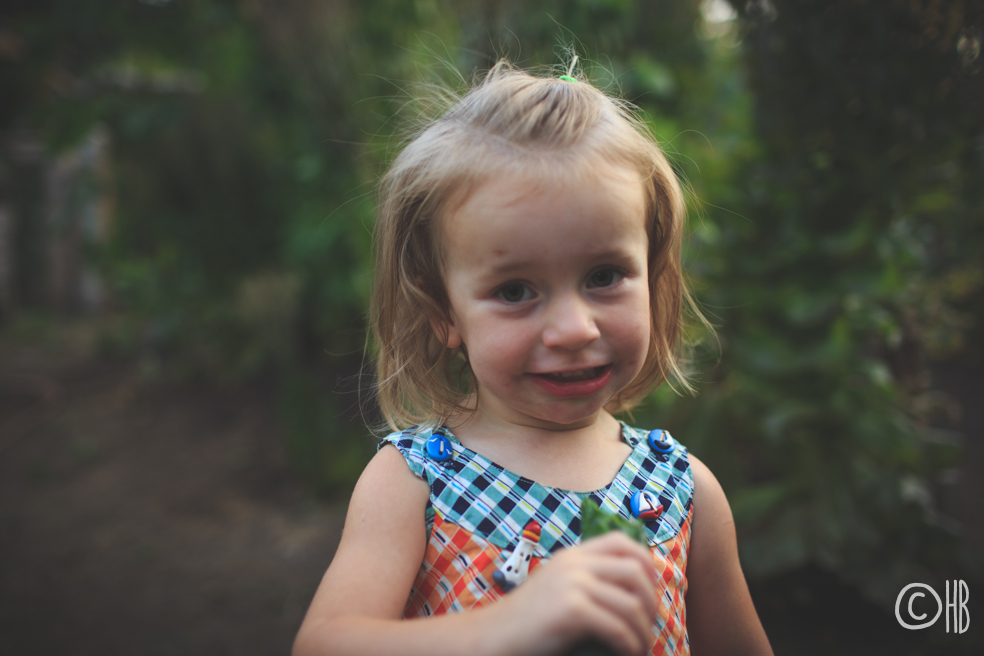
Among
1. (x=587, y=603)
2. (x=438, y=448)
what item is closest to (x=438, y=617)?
(x=587, y=603)

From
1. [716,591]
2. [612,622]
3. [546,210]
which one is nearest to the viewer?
[612,622]

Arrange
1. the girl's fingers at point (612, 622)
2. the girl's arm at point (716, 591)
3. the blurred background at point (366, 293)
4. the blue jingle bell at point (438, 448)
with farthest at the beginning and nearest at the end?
the blurred background at point (366, 293) < the girl's arm at point (716, 591) < the blue jingle bell at point (438, 448) < the girl's fingers at point (612, 622)

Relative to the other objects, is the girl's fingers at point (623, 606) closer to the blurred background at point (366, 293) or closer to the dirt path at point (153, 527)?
the blurred background at point (366, 293)

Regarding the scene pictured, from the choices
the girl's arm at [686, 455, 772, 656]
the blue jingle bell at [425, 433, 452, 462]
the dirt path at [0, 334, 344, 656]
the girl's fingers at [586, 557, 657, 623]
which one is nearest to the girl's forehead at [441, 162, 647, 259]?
the blue jingle bell at [425, 433, 452, 462]

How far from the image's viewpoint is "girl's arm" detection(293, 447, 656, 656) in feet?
2.21

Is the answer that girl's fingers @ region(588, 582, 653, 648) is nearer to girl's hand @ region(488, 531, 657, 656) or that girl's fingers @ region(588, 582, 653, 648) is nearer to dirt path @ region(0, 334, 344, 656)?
girl's hand @ region(488, 531, 657, 656)

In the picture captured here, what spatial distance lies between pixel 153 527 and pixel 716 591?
3.57m

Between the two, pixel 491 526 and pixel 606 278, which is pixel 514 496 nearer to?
pixel 491 526

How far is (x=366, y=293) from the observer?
11.3 ft

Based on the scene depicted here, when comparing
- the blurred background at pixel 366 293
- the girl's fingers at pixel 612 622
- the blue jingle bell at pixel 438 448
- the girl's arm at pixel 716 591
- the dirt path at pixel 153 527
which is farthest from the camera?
the dirt path at pixel 153 527

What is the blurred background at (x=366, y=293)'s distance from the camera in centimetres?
206

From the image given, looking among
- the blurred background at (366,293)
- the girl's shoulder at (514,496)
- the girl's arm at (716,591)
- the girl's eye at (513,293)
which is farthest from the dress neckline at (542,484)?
the blurred background at (366,293)

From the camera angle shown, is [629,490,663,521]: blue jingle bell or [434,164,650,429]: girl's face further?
[629,490,663,521]: blue jingle bell

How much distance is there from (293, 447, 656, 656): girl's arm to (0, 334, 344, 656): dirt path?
2.14 meters
